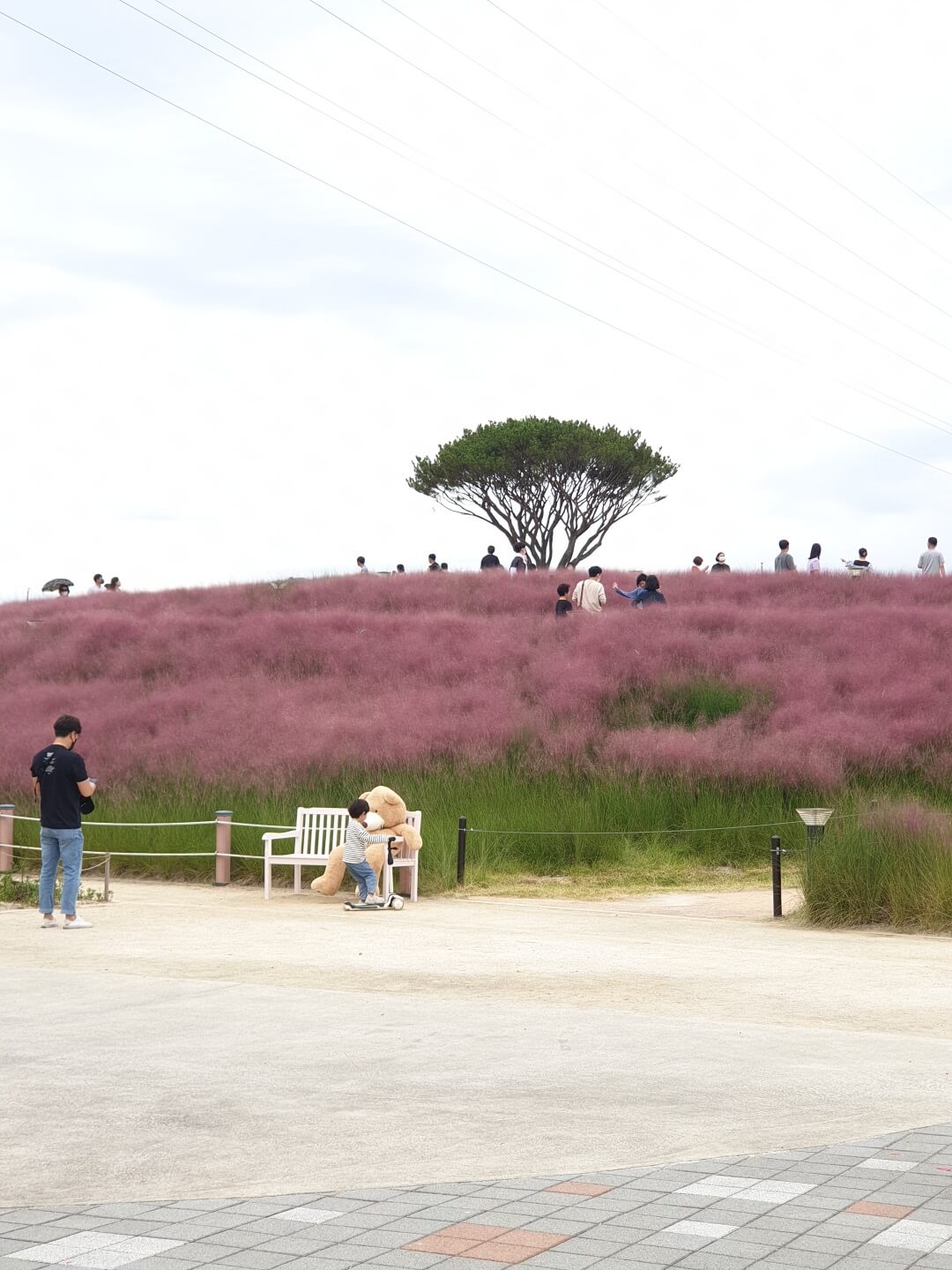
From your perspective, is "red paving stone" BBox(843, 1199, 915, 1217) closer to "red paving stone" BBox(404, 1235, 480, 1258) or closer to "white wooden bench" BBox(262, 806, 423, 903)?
"red paving stone" BBox(404, 1235, 480, 1258)

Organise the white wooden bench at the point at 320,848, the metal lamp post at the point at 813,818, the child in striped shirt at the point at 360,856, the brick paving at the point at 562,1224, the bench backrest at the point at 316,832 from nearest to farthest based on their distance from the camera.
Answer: the brick paving at the point at 562,1224, the child in striped shirt at the point at 360,856, the metal lamp post at the point at 813,818, the white wooden bench at the point at 320,848, the bench backrest at the point at 316,832

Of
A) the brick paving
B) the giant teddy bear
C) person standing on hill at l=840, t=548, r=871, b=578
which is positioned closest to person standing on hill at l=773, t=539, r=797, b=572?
person standing on hill at l=840, t=548, r=871, b=578

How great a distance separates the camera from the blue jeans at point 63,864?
43.3 ft

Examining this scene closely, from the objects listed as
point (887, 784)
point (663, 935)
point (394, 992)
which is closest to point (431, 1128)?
point (394, 992)

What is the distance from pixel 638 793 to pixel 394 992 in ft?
37.7

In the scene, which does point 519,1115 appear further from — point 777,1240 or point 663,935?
point 663,935

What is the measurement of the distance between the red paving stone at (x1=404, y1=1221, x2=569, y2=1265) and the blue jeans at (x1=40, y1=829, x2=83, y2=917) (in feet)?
29.7

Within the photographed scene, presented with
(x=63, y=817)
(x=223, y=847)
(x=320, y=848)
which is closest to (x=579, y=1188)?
(x=63, y=817)

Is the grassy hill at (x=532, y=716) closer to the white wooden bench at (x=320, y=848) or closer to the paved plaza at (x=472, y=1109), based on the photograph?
the white wooden bench at (x=320, y=848)

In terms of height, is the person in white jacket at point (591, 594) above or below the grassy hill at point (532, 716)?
above

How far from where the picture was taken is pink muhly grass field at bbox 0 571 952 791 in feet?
73.2

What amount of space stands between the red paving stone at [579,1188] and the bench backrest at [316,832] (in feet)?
39.3

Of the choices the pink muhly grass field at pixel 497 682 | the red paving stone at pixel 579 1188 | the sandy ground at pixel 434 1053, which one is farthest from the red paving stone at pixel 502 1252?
the pink muhly grass field at pixel 497 682

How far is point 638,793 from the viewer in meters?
20.8
